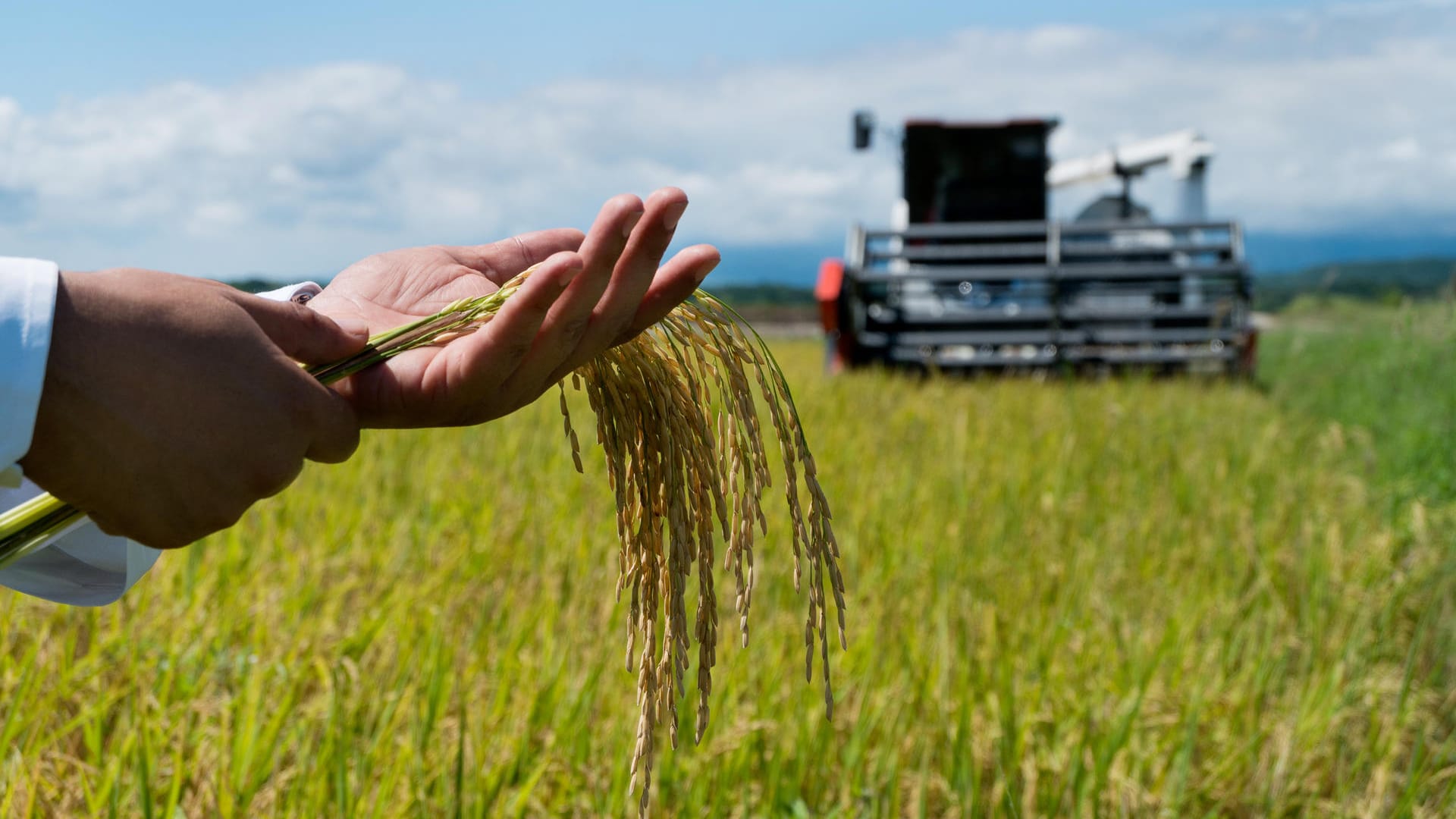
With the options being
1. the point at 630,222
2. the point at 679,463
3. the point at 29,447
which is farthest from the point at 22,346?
the point at 679,463

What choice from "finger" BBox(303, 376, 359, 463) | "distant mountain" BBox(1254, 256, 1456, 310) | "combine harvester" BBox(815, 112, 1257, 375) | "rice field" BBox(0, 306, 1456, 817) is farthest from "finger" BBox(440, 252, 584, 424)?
"combine harvester" BBox(815, 112, 1257, 375)

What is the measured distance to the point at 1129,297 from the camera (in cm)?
945

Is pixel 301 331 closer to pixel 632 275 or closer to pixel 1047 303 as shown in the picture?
pixel 632 275

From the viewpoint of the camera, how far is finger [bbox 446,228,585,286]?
141 centimetres

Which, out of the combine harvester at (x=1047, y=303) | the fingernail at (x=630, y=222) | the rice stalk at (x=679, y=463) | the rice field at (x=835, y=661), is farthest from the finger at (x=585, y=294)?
the combine harvester at (x=1047, y=303)

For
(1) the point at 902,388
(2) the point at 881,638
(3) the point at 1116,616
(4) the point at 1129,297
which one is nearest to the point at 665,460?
(2) the point at 881,638

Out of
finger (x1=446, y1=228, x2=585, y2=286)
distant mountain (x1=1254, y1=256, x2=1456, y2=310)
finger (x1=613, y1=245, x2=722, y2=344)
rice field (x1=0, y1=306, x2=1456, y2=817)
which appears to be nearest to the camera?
finger (x1=613, y1=245, x2=722, y2=344)

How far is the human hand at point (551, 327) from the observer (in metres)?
1.00

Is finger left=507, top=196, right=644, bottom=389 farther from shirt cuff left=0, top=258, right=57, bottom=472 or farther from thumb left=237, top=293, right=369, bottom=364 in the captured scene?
shirt cuff left=0, top=258, right=57, bottom=472

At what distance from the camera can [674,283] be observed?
3.55 ft

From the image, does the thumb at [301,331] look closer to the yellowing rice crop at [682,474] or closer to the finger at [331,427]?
the finger at [331,427]

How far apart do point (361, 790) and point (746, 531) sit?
101cm

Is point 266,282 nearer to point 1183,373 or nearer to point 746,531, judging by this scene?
point 746,531

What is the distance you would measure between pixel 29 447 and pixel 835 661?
196cm
